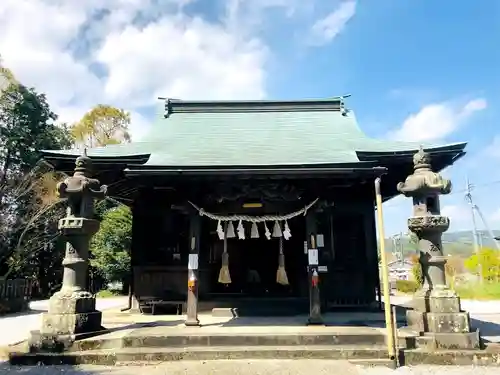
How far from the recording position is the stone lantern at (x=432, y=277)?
7003 mm

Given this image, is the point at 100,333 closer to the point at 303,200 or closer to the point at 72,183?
the point at 72,183

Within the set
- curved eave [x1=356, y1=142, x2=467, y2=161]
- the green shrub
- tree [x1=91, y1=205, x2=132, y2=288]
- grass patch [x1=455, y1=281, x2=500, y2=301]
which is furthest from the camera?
the green shrub

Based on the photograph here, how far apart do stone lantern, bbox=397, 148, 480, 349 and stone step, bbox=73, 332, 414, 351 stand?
1.07 m

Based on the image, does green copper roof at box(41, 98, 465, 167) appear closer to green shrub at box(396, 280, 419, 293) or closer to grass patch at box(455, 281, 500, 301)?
grass patch at box(455, 281, 500, 301)

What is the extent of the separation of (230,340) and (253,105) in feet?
31.4

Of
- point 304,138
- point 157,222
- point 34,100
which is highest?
point 34,100

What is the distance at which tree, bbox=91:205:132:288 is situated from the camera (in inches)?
880

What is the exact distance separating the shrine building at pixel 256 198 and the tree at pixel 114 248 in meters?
10.9

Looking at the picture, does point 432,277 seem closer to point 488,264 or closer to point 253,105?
point 253,105

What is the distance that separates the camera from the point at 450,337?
6965mm

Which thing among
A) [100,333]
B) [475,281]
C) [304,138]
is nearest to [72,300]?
[100,333]

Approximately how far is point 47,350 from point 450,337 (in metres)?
7.56

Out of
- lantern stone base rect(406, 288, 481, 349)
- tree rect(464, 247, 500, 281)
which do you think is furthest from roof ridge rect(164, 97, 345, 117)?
tree rect(464, 247, 500, 281)

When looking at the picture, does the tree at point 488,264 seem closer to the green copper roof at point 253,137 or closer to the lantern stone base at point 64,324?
the green copper roof at point 253,137
